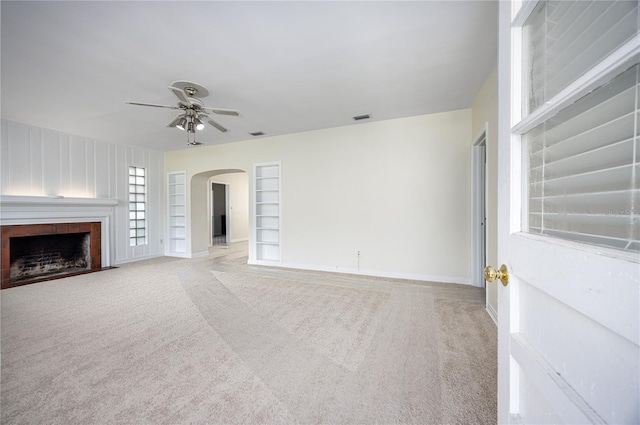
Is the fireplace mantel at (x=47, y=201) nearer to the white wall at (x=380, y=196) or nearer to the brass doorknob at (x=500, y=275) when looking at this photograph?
the white wall at (x=380, y=196)

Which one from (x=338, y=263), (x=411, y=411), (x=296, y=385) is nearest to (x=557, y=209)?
(x=411, y=411)

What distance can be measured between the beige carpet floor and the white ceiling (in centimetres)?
263

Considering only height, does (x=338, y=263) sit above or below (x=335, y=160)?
below

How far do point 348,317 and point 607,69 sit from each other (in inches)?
107

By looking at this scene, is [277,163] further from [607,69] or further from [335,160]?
[607,69]

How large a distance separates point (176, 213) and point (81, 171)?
2.03 metres

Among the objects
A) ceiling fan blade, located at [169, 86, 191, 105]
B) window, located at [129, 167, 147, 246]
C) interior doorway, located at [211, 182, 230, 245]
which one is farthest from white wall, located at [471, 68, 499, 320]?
interior doorway, located at [211, 182, 230, 245]

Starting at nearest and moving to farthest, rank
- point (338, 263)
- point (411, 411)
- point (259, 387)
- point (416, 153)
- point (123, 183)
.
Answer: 1. point (411, 411)
2. point (259, 387)
3. point (416, 153)
4. point (338, 263)
5. point (123, 183)

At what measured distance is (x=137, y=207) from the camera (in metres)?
6.20

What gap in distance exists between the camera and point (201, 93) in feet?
10.6

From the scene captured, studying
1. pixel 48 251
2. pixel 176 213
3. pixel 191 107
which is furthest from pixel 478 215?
pixel 48 251

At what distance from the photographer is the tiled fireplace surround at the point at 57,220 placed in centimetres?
409

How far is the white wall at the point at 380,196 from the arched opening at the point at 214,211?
6.16 feet

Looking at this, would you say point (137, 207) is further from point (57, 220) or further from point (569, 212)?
point (569, 212)
